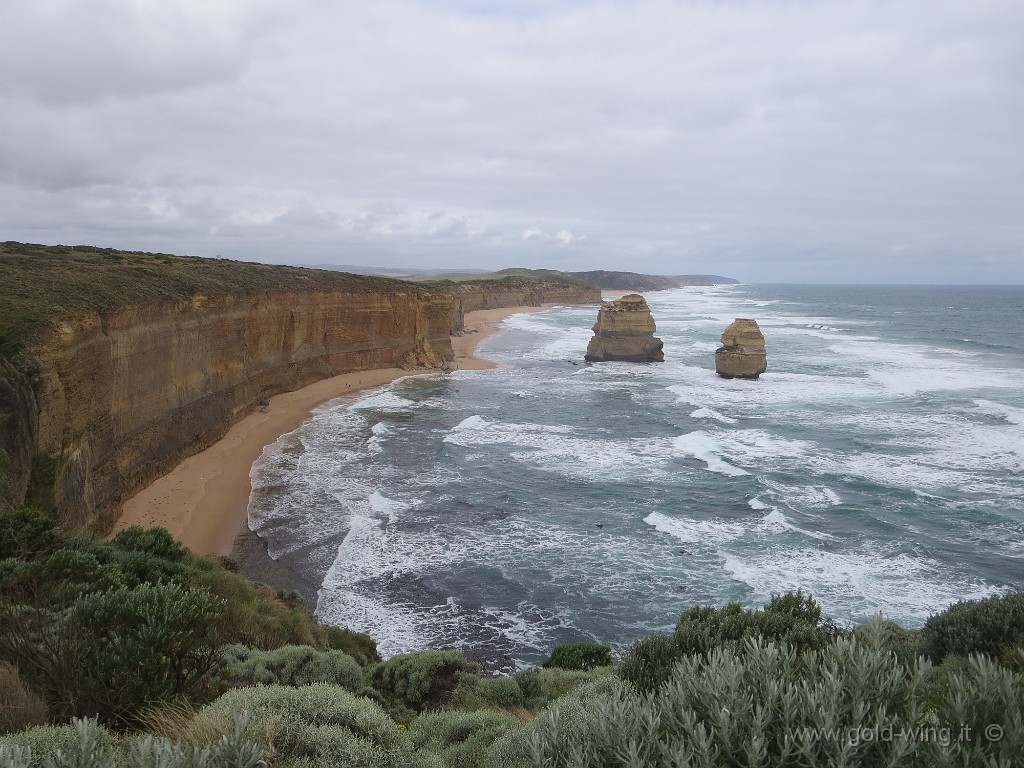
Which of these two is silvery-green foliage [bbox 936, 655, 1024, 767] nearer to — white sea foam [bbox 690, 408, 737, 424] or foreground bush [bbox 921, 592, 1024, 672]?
foreground bush [bbox 921, 592, 1024, 672]

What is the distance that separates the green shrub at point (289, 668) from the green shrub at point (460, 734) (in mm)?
1456

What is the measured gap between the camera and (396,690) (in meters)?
8.95

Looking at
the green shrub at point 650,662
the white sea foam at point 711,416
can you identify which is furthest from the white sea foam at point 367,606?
the white sea foam at point 711,416

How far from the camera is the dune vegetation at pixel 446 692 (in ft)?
11.4

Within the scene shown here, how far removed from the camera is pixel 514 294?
11800 centimetres

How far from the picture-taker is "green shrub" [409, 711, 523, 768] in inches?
240

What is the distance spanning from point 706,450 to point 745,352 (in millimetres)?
18258

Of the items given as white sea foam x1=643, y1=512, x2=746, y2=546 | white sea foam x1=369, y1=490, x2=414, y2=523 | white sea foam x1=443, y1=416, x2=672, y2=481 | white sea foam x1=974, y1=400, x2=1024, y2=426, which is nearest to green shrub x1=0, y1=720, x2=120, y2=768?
white sea foam x1=369, y1=490, x2=414, y2=523

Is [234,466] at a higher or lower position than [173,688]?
lower

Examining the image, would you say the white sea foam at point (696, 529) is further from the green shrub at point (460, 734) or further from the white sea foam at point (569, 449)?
the green shrub at point (460, 734)

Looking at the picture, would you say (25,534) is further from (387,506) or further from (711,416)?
(711,416)

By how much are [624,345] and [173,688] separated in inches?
1772

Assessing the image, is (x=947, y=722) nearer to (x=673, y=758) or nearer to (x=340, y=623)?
(x=673, y=758)

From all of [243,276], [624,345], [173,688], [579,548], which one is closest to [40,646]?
[173,688]
